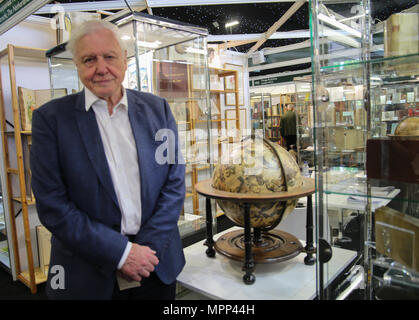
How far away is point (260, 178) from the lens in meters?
1.57

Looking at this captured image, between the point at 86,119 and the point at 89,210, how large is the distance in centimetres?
36

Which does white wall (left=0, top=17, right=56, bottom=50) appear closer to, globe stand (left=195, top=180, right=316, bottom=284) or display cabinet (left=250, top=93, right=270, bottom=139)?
globe stand (left=195, top=180, right=316, bottom=284)

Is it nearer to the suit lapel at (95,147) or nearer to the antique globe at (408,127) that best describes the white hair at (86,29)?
the suit lapel at (95,147)

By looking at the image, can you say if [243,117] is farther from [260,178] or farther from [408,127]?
[260,178]

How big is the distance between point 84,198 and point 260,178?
80cm

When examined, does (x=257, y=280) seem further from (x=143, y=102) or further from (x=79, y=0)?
(x=79, y=0)

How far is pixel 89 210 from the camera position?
1282 mm

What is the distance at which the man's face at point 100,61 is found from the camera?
129 cm

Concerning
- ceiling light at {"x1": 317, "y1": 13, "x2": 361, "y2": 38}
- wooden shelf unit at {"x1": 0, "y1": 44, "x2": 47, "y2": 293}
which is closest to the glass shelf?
ceiling light at {"x1": 317, "y1": 13, "x2": 361, "y2": 38}

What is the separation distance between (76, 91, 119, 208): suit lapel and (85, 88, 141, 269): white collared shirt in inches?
1.2

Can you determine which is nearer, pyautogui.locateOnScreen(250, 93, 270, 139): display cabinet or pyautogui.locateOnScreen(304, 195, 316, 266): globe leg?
pyautogui.locateOnScreen(304, 195, 316, 266): globe leg

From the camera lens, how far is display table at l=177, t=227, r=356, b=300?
1421mm
